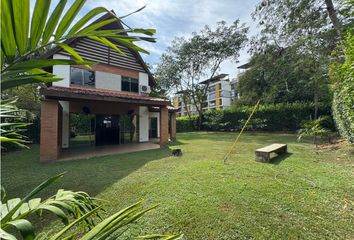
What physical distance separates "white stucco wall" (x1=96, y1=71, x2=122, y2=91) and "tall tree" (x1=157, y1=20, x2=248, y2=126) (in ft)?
45.9

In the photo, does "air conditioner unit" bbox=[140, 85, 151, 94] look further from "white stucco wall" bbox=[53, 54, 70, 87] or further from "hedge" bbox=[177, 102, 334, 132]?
"hedge" bbox=[177, 102, 334, 132]

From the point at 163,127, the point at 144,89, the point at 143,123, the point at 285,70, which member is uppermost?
the point at 285,70

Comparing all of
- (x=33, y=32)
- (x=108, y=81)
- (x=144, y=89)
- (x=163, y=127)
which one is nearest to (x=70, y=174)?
(x=33, y=32)

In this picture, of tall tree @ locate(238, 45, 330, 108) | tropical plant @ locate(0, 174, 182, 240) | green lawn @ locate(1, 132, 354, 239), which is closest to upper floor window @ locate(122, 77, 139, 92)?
green lawn @ locate(1, 132, 354, 239)

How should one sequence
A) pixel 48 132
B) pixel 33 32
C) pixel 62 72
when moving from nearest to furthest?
pixel 33 32 → pixel 48 132 → pixel 62 72

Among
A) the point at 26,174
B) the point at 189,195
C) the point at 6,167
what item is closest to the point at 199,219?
the point at 189,195

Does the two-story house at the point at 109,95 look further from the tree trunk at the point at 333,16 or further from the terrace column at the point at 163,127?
the tree trunk at the point at 333,16

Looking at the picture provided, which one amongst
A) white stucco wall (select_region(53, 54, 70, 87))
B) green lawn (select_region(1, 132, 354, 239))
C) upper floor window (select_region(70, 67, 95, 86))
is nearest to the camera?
green lawn (select_region(1, 132, 354, 239))

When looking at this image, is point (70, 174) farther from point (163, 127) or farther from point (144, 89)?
point (144, 89)

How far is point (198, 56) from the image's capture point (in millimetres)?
25016

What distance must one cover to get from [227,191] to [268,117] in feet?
59.3

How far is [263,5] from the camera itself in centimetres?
1369

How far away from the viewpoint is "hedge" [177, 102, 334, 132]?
59.3ft

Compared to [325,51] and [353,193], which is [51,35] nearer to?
[353,193]
